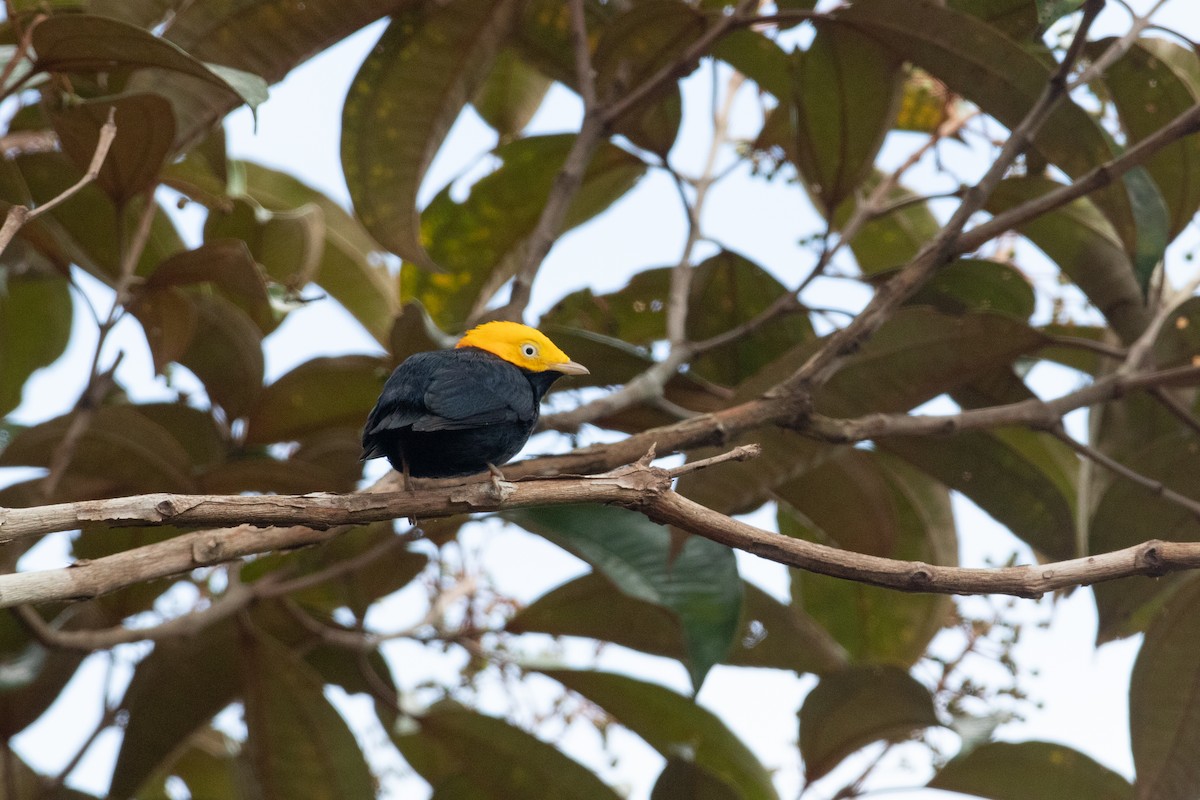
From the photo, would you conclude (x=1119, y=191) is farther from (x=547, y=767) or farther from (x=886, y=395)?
(x=547, y=767)

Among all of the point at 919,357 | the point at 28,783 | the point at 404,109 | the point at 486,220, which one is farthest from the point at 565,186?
the point at 28,783

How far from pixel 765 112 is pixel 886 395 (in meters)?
1.19

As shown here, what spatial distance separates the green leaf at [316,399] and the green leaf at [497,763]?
86 cm

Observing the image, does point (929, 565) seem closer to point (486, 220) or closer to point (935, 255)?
point (935, 255)

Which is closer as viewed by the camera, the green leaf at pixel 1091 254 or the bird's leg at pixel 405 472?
the bird's leg at pixel 405 472

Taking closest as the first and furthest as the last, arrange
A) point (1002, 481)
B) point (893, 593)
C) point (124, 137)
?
1. point (124, 137)
2. point (1002, 481)
3. point (893, 593)

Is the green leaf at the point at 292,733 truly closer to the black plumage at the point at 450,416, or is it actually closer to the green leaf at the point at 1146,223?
the black plumage at the point at 450,416

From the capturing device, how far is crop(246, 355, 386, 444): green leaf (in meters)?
3.14

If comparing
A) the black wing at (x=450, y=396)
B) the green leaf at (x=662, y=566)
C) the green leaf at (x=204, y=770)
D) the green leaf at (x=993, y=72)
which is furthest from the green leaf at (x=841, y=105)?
the green leaf at (x=204, y=770)

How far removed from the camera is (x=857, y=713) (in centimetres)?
301

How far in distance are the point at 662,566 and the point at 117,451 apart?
1.35m

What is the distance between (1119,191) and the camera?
2.88 metres

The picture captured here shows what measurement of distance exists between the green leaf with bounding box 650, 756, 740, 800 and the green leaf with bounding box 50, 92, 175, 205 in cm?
187

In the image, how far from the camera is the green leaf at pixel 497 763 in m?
3.21
